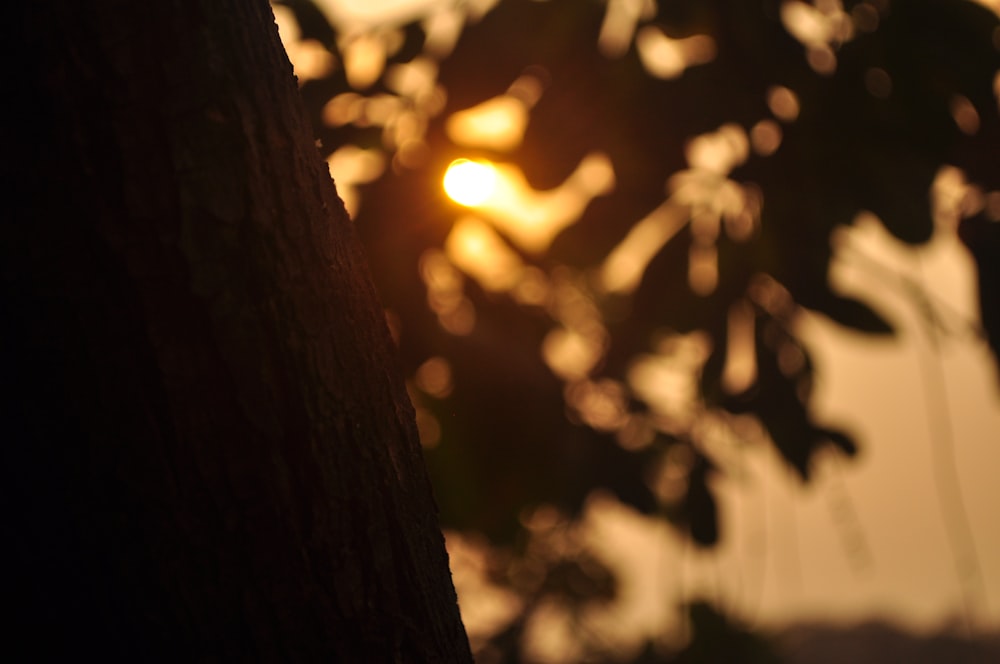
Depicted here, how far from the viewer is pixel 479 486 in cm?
187

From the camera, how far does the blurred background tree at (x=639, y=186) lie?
152 centimetres

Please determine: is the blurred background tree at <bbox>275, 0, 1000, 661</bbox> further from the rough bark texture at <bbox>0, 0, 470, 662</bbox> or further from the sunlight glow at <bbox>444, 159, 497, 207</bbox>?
the rough bark texture at <bbox>0, 0, 470, 662</bbox>

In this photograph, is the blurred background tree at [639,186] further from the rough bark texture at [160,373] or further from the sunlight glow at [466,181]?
the rough bark texture at [160,373]

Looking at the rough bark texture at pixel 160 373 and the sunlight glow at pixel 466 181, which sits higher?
the sunlight glow at pixel 466 181

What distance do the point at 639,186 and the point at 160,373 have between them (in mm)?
1095

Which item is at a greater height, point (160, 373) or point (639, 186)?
point (639, 186)

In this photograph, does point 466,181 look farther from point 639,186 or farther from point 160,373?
point 160,373

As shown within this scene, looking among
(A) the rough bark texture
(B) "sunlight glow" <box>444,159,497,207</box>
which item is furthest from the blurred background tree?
(A) the rough bark texture

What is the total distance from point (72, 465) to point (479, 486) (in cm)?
124

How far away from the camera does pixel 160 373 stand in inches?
26.2

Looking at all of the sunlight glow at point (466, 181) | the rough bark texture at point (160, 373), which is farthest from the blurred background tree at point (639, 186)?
the rough bark texture at point (160, 373)

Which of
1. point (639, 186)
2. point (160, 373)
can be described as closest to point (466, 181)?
point (639, 186)

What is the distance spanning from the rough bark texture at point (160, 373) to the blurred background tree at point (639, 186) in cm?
94

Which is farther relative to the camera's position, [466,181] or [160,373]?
[466,181]
